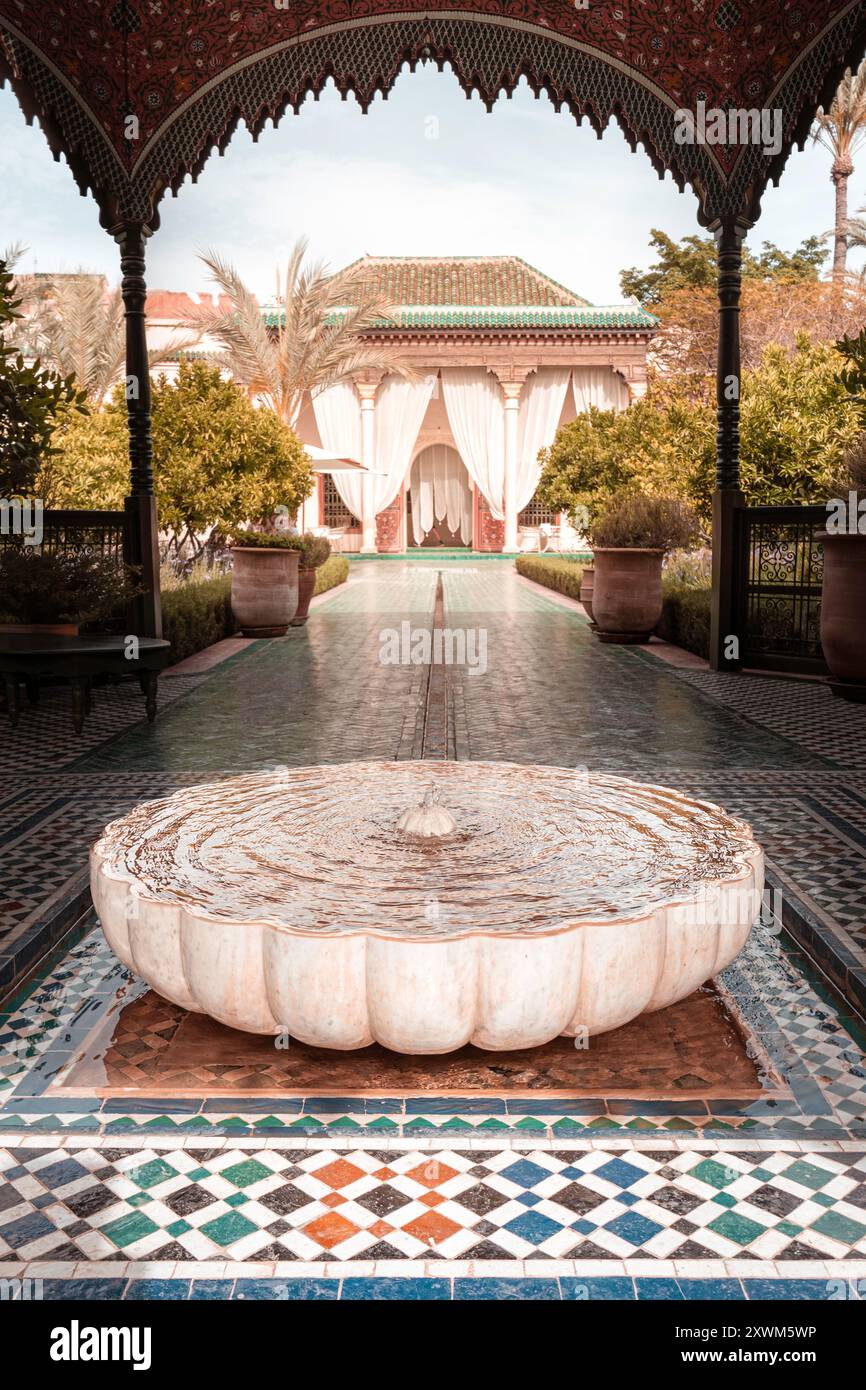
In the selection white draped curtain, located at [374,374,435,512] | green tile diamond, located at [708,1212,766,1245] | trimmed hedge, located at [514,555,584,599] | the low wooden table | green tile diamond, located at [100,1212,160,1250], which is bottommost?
green tile diamond, located at [708,1212,766,1245]

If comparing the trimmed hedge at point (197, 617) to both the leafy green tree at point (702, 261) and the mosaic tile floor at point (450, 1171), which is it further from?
the leafy green tree at point (702, 261)

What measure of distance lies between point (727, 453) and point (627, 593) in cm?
251

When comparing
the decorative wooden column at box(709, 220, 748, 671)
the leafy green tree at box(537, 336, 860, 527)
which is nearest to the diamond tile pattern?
the decorative wooden column at box(709, 220, 748, 671)

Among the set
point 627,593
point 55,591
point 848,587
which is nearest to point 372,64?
point 55,591

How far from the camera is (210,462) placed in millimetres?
12078

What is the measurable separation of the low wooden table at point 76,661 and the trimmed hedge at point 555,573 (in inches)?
382

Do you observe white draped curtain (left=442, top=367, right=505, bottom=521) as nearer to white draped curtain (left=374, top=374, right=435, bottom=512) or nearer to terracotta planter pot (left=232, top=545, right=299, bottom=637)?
white draped curtain (left=374, top=374, right=435, bottom=512)

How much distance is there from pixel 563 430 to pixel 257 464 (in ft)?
21.7

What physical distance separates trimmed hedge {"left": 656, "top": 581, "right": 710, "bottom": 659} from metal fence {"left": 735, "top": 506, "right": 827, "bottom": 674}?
0.92 metres

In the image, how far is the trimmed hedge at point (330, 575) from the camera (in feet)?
57.5

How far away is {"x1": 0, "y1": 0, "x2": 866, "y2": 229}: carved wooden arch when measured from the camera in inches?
279

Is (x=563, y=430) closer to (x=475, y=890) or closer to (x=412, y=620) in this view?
(x=412, y=620)

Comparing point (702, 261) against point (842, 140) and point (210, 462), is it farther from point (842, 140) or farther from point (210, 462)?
point (210, 462)

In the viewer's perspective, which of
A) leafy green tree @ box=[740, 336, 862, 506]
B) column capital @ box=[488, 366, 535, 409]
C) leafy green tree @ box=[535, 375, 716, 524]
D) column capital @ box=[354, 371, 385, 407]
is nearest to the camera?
leafy green tree @ box=[740, 336, 862, 506]
